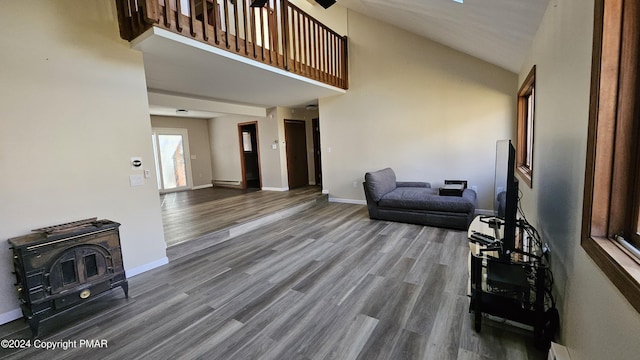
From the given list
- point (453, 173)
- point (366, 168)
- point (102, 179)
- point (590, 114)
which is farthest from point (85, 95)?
point (453, 173)

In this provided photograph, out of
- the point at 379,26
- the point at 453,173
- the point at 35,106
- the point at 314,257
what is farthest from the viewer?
the point at 379,26

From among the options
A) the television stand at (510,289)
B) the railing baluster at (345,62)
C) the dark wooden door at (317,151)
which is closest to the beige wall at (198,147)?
the dark wooden door at (317,151)

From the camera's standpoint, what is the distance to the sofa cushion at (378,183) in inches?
175

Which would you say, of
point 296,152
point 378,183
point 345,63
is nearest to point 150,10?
point 378,183

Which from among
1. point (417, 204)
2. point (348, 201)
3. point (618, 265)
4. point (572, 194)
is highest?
point (572, 194)

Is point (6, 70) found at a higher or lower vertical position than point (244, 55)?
lower

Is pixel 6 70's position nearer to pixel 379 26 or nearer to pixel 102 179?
pixel 102 179

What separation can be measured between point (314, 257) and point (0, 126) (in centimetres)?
297

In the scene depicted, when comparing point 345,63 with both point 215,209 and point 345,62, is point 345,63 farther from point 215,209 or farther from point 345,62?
point 215,209

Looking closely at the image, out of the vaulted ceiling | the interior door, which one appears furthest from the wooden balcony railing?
the interior door

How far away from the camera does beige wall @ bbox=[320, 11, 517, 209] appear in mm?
4426

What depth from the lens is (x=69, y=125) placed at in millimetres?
2375

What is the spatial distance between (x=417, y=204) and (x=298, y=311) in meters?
2.73

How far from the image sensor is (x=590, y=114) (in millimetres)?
1141
